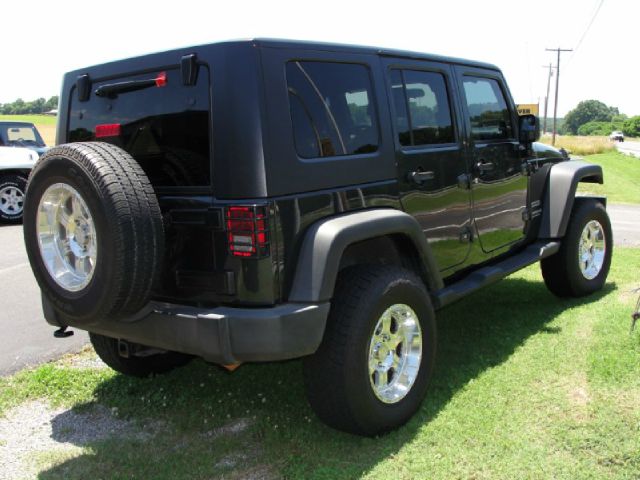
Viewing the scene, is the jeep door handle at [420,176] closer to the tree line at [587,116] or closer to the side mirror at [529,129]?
the side mirror at [529,129]

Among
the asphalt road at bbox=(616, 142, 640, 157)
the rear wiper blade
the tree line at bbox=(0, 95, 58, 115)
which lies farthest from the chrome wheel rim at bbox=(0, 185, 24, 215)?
the tree line at bbox=(0, 95, 58, 115)

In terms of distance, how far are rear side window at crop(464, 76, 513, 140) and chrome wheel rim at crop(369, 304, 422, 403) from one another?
1.67m

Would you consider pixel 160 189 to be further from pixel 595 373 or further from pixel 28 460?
pixel 595 373

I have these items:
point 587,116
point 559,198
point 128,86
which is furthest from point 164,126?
point 587,116

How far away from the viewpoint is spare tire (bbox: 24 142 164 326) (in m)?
2.64

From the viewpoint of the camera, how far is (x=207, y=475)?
295 centimetres

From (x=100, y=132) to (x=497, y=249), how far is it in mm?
2972

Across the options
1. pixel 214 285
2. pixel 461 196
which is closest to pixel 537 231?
pixel 461 196

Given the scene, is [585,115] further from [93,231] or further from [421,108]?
[93,231]

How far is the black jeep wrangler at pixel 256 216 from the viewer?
2711mm

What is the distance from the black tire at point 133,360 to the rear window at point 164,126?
1.32 metres

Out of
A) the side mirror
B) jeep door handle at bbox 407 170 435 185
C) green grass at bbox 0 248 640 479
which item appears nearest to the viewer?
green grass at bbox 0 248 640 479

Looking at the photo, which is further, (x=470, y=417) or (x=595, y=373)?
(x=595, y=373)

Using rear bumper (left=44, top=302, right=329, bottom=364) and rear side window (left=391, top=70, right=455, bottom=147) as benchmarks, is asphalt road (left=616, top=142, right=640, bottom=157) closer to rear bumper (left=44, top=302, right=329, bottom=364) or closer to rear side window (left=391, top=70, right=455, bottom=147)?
rear side window (left=391, top=70, right=455, bottom=147)
